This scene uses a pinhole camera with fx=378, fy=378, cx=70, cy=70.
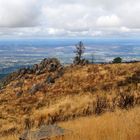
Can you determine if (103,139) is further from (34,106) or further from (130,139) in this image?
(34,106)

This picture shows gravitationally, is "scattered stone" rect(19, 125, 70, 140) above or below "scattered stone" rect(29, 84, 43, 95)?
above

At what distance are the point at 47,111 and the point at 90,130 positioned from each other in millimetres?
15096

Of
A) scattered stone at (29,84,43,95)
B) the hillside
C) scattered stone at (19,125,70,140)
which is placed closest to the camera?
scattered stone at (19,125,70,140)

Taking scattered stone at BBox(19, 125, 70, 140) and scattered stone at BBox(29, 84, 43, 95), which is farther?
scattered stone at BBox(29, 84, 43, 95)

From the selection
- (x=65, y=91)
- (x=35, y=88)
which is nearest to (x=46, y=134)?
(x=65, y=91)

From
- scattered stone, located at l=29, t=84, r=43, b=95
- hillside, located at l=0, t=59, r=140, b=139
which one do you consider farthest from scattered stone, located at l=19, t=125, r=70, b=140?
scattered stone, located at l=29, t=84, r=43, b=95

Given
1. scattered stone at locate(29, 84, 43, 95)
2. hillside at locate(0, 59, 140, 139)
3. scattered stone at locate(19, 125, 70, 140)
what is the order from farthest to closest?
scattered stone at locate(29, 84, 43, 95) → hillside at locate(0, 59, 140, 139) → scattered stone at locate(19, 125, 70, 140)

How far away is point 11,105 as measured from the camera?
101ft

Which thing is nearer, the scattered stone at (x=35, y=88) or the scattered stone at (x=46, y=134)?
the scattered stone at (x=46, y=134)

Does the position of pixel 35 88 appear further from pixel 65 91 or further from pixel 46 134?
pixel 46 134

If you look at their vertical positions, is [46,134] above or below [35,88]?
above

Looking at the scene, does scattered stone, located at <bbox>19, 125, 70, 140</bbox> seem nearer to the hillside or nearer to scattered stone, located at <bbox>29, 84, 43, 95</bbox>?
the hillside

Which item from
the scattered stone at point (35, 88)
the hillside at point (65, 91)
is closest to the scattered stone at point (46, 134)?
the hillside at point (65, 91)

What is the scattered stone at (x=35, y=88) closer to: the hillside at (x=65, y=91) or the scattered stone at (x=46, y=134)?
the hillside at (x=65, y=91)
